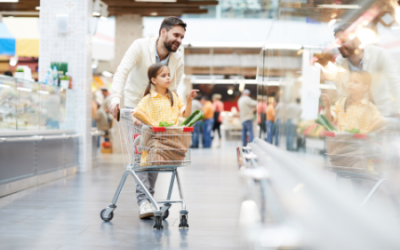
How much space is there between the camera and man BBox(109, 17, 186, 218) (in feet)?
11.0

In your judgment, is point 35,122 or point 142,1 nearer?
point 35,122

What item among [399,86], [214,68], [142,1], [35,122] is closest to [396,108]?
[399,86]

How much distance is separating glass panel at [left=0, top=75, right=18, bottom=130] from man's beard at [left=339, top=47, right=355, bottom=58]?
4.18 m

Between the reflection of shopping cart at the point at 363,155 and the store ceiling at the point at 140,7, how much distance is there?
8624mm

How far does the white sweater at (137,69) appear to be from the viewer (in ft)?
11.4

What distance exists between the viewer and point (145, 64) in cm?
359

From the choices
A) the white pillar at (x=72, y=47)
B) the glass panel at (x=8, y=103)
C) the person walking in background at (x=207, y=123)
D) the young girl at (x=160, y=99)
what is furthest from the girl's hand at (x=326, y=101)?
the person walking in background at (x=207, y=123)

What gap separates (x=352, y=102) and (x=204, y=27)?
1515cm

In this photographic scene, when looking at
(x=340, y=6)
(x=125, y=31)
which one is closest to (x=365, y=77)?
(x=340, y=6)

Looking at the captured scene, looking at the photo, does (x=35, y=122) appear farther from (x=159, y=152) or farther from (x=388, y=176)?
(x=388, y=176)

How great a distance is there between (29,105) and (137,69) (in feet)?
7.50

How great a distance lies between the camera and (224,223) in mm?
3301

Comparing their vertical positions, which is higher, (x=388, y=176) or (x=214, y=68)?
(x=214, y=68)

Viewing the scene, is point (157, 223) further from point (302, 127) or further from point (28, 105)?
point (28, 105)
